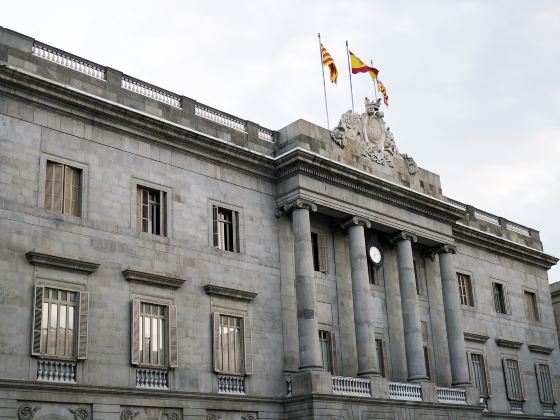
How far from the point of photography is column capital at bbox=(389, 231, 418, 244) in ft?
112

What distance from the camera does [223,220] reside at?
29344mm

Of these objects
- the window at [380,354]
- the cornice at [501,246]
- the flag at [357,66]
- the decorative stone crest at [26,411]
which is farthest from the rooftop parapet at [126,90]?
the cornice at [501,246]

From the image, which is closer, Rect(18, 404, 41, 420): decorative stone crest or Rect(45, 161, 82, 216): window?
Rect(18, 404, 41, 420): decorative stone crest

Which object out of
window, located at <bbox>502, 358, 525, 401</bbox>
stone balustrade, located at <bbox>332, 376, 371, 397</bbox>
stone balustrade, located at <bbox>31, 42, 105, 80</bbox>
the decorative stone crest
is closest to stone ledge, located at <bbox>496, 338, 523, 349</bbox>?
window, located at <bbox>502, 358, 525, 401</bbox>

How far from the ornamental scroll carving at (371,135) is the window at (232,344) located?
30.5 feet

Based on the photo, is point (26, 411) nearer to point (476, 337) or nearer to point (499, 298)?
point (476, 337)

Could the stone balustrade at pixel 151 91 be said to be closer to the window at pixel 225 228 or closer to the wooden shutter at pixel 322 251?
the window at pixel 225 228

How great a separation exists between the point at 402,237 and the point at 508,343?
1069 centimetres

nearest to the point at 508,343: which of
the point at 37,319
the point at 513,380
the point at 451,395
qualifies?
the point at 513,380

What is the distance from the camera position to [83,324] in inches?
926

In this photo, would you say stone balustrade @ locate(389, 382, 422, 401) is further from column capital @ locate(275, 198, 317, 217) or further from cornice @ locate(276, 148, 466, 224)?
cornice @ locate(276, 148, 466, 224)

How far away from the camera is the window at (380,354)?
32675mm

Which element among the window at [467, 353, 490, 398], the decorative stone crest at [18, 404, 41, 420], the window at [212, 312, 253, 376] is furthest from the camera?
the window at [467, 353, 490, 398]

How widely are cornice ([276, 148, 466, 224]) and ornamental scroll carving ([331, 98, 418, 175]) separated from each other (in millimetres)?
1509
